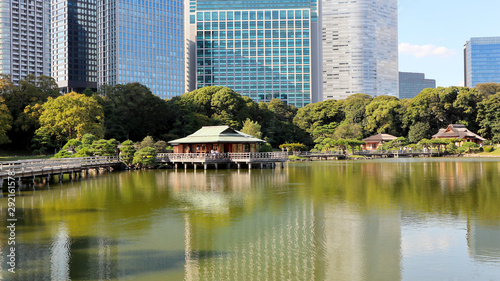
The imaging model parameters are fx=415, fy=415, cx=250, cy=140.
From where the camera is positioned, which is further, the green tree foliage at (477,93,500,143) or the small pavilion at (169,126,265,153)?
the green tree foliage at (477,93,500,143)

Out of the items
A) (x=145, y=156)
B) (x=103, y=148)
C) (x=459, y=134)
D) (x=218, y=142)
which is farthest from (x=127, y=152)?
(x=459, y=134)

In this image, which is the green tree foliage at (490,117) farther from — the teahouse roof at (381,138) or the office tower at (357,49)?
the office tower at (357,49)

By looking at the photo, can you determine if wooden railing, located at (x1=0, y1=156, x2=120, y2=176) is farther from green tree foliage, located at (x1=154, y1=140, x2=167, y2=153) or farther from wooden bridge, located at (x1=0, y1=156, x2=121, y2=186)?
green tree foliage, located at (x1=154, y1=140, x2=167, y2=153)

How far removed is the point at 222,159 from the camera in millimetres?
42750

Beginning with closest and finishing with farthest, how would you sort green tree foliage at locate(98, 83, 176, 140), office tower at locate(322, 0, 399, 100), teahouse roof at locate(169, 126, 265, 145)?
teahouse roof at locate(169, 126, 265, 145)
green tree foliage at locate(98, 83, 176, 140)
office tower at locate(322, 0, 399, 100)

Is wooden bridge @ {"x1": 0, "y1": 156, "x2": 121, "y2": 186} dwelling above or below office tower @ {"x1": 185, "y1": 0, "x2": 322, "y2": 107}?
below

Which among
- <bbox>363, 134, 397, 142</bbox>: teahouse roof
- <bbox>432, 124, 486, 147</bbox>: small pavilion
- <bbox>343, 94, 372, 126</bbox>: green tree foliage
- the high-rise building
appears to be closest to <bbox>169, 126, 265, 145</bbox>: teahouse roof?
<bbox>363, 134, 397, 142</bbox>: teahouse roof

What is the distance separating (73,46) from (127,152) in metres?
113

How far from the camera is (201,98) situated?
66.4 metres

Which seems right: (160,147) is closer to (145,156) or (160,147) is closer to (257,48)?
(145,156)

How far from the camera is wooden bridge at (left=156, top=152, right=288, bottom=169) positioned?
4234cm

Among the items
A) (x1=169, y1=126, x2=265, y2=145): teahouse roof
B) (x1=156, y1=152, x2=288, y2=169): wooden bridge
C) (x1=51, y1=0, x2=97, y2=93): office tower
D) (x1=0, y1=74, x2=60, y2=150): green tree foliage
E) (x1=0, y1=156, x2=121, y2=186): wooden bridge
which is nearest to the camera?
(x1=0, y1=156, x2=121, y2=186): wooden bridge

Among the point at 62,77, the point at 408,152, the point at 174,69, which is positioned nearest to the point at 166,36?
the point at 174,69

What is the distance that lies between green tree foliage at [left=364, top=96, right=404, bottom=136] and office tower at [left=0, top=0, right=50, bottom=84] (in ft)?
342
